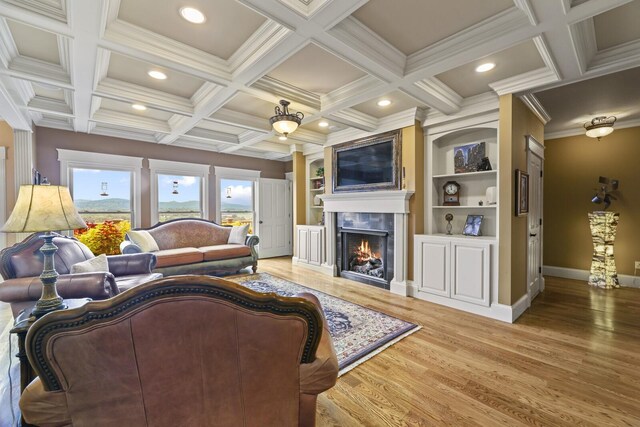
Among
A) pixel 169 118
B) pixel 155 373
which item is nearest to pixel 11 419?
pixel 155 373

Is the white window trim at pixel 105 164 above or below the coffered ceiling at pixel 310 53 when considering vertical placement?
below

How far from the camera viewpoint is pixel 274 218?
7.30 m

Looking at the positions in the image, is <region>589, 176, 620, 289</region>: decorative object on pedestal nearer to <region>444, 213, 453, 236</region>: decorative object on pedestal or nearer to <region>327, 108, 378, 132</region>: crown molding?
<region>444, 213, 453, 236</region>: decorative object on pedestal

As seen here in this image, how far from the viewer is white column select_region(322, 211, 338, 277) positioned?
5.17 metres

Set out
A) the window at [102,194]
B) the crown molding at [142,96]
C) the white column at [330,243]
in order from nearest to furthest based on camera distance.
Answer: the crown molding at [142,96]
the window at [102,194]
the white column at [330,243]

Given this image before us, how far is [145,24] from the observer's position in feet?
7.02

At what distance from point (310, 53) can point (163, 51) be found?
1.24 metres

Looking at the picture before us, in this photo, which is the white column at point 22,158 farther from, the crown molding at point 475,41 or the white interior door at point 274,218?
the crown molding at point 475,41

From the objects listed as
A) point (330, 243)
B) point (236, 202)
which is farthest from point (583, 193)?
point (236, 202)

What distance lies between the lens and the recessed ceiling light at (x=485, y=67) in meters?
2.67

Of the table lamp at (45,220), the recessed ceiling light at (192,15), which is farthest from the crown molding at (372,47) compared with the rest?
the table lamp at (45,220)

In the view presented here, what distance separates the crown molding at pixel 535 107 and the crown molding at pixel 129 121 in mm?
5185

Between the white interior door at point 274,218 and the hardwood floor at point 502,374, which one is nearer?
the hardwood floor at point 502,374

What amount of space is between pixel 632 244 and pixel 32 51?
7.83m
